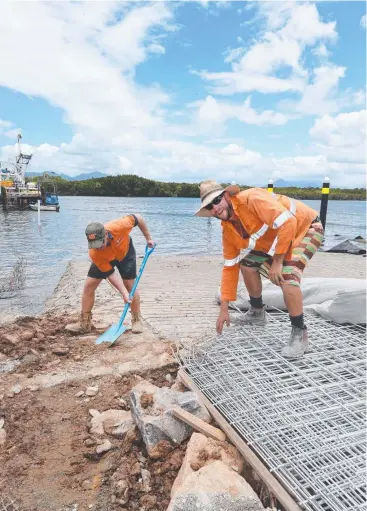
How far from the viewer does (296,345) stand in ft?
11.1

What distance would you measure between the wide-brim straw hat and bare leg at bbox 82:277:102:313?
2277 mm

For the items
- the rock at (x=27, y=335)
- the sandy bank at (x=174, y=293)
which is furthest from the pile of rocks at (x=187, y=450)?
the rock at (x=27, y=335)

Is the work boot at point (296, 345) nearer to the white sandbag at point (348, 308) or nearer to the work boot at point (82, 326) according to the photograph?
the white sandbag at point (348, 308)

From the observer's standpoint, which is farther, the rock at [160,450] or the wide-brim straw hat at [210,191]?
the wide-brim straw hat at [210,191]

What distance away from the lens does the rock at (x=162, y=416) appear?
2.71m

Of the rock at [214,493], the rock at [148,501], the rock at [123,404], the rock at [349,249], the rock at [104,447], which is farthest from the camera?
the rock at [349,249]

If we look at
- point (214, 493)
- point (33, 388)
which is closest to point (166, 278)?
point (33, 388)

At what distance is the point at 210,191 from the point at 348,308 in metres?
2.14

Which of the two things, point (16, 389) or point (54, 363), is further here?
point (54, 363)

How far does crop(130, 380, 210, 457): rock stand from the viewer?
2.71 m

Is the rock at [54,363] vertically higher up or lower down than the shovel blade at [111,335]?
lower down

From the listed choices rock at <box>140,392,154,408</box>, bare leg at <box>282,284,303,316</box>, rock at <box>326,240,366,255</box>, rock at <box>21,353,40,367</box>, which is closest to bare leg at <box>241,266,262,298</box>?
bare leg at <box>282,284,303,316</box>

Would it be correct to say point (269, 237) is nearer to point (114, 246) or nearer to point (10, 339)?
point (114, 246)

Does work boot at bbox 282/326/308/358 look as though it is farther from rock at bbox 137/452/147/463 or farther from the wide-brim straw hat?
rock at bbox 137/452/147/463
